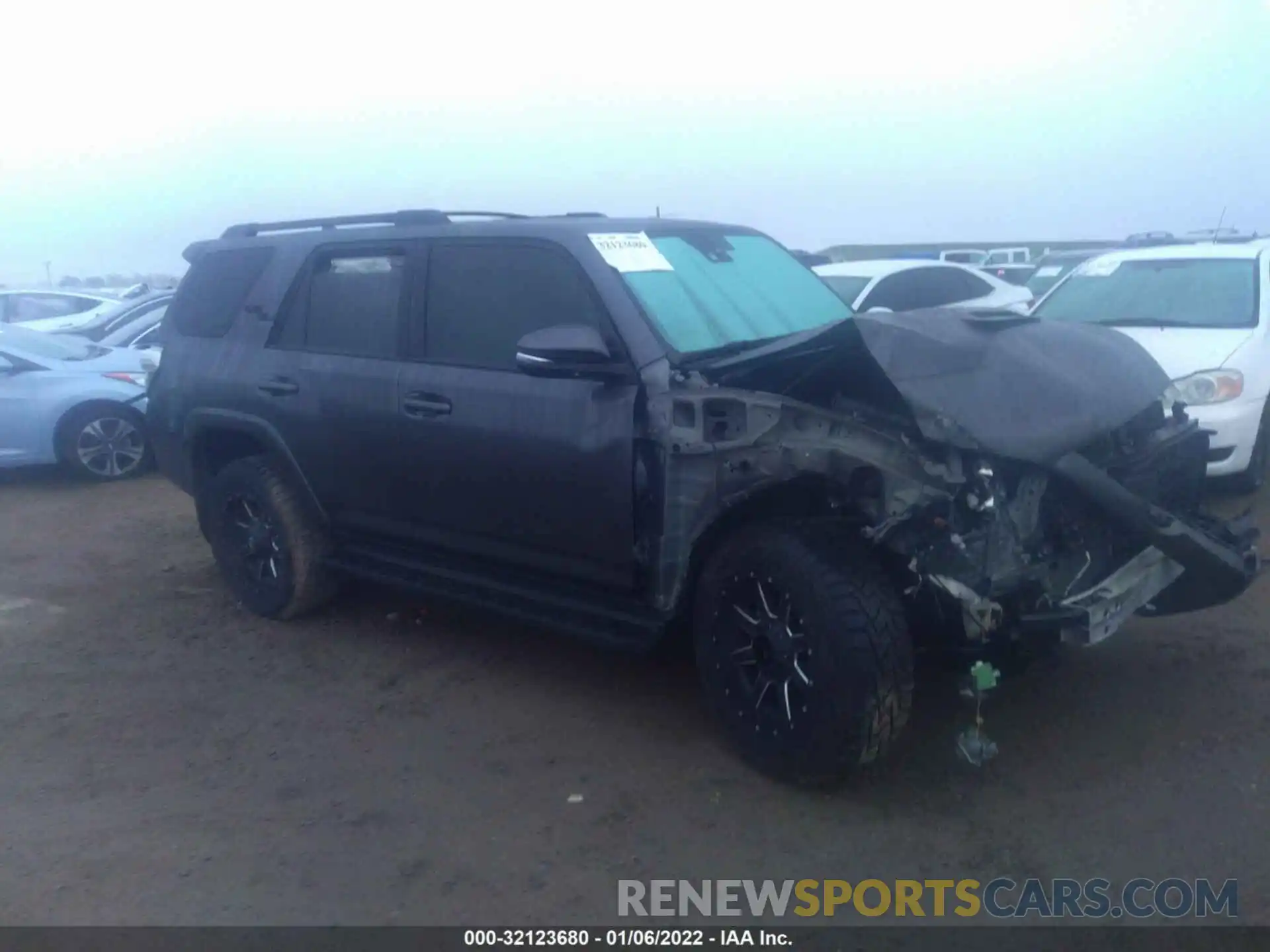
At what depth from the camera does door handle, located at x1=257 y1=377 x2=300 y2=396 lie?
5422mm

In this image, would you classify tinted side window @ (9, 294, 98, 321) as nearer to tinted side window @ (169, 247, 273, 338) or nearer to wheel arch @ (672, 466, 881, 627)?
tinted side window @ (169, 247, 273, 338)

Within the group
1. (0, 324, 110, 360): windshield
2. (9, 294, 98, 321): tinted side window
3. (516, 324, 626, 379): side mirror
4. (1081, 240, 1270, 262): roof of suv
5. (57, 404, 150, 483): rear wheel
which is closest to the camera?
(516, 324, 626, 379): side mirror

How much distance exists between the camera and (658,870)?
3.49m

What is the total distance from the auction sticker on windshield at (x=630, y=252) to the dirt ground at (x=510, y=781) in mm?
1771

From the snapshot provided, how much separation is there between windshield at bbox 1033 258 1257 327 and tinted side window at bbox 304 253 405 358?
15.9ft

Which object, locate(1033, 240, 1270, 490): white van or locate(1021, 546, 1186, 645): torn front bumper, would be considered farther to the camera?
locate(1033, 240, 1270, 490): white van

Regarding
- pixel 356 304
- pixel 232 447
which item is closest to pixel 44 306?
pixel 232 447

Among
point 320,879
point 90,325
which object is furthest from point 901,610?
point 90,325

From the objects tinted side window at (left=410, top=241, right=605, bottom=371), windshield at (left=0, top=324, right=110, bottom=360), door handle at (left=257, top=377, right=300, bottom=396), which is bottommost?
windshield at (left=0, top=324, right=110, bottom=360)

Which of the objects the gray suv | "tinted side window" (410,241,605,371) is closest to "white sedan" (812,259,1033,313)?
the gray suv

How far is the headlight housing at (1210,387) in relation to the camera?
6812 mm

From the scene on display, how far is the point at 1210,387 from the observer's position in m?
6.84

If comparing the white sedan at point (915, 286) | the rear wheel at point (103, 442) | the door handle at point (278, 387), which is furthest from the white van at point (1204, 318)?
the rear wheel at point (103, 442)

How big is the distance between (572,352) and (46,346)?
8.34 meters
